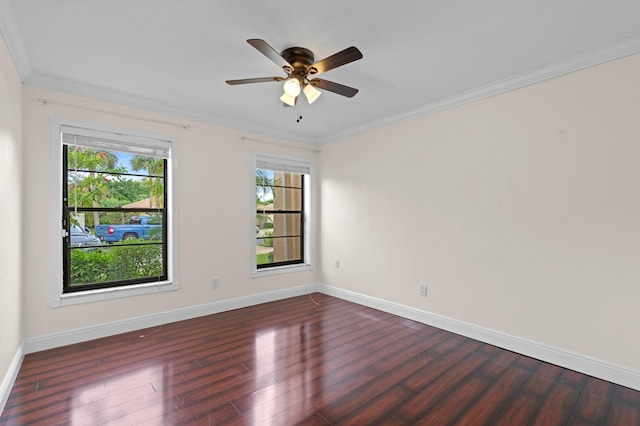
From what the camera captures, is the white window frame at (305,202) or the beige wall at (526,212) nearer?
the beige wall at (526,212)

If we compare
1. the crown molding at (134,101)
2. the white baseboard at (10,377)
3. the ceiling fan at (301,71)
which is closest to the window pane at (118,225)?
the white baseboard at (10,377)

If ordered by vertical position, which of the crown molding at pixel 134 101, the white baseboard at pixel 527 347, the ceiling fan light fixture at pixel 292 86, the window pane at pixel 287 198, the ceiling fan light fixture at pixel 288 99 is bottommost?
the white baseboard at pixel 527 347

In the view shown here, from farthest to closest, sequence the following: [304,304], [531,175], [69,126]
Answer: [304,304], [69,126], [531,175]

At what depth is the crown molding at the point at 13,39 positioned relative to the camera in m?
1.90

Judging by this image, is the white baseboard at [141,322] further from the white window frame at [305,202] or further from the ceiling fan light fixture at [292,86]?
the ceiling fan light fixture at [292,86]

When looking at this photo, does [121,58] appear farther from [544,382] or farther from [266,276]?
[544,382]

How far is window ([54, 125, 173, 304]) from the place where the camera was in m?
3.10

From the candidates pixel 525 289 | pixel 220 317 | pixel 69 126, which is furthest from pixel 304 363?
pixel 69 126

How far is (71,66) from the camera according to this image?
8.66ft

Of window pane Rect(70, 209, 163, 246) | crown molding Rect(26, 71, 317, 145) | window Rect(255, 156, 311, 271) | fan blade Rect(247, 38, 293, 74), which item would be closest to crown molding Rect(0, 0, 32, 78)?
crown molding Rect(26, 71, 317, 145)

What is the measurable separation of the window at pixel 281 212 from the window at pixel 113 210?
1275 mm

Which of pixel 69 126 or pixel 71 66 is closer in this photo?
pixel 71 66

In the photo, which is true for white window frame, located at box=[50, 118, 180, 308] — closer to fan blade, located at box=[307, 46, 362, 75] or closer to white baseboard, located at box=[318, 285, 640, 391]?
fan blade, located at box=[307, 46, 362, 75]

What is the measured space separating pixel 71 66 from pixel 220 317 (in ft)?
9.62
